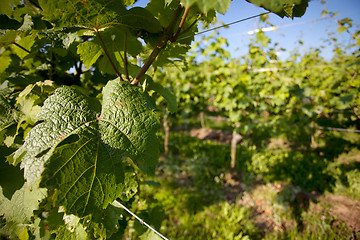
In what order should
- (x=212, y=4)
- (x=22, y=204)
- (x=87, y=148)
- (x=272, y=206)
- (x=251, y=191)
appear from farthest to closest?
(x=251, y=191), (x=272, y=206), (x=22, y=204), (x=87, y=148), (x=212, y=4)

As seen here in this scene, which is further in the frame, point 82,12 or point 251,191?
point 251,191

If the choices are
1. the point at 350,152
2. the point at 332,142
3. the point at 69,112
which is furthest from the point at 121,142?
the point at 332,142

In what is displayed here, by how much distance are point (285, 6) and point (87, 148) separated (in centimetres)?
→ 68

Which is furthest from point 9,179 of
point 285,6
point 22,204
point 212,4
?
point 285,6

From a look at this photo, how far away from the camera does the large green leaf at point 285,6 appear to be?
426 mm

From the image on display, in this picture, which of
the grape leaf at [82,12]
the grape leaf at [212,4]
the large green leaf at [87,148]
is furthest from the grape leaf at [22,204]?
the grape leaf at [212,4]

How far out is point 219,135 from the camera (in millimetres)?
6637

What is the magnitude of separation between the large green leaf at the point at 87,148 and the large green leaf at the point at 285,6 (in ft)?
1.37

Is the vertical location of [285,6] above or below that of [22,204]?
above

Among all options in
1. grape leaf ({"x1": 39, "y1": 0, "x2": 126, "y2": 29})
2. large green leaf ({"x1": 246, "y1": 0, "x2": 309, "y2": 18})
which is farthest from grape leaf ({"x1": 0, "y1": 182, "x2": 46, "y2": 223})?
large green leaf ({"x1": 246, "y1": 0, "x2": 309, "y2": 18})

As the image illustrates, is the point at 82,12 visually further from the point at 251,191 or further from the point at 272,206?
the point at 251,191

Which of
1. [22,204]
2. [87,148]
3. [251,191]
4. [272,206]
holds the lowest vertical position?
[272,206]

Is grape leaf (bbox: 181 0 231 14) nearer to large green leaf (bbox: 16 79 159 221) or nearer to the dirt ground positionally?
large green leaf (bbox: 16 79 159 221)

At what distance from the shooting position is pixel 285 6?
20.3 inches
